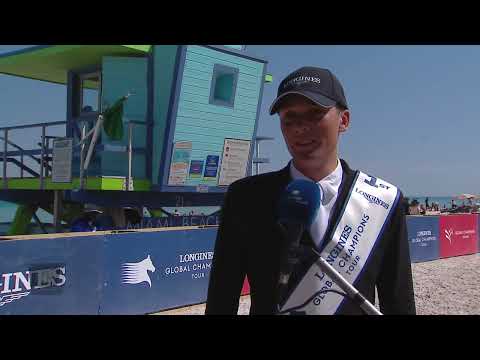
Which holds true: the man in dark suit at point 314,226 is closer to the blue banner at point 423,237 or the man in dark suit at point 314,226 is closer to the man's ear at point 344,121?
the man's ear at point 344,121

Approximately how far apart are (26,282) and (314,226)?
15.7 feet

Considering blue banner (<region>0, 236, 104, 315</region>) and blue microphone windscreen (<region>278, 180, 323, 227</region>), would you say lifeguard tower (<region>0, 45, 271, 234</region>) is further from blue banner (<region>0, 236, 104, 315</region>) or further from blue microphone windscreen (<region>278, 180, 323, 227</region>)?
blue microphone windscreen (<region>278, 180, 323, 227</region>)

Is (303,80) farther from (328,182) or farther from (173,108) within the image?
(173,108)

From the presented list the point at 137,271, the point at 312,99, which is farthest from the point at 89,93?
the point at 312,99

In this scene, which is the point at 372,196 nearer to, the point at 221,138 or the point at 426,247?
the point at 221,138

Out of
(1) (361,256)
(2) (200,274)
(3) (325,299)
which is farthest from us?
(2) (200,274)

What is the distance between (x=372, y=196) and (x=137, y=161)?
921 cm

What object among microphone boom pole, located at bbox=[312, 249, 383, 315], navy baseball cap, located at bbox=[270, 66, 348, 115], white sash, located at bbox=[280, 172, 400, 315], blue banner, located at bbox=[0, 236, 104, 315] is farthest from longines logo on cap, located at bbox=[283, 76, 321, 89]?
blue banner, located at bbox=[0, 236, 104, 315]

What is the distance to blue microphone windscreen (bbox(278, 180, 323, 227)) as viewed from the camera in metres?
1.38

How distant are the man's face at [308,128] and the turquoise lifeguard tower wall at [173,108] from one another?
856 centimetres

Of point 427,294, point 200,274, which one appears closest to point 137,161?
point 200,274

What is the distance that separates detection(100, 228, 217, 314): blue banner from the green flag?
2.86 metres

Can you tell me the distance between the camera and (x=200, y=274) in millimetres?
8445

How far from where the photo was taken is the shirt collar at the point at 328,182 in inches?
69.1
